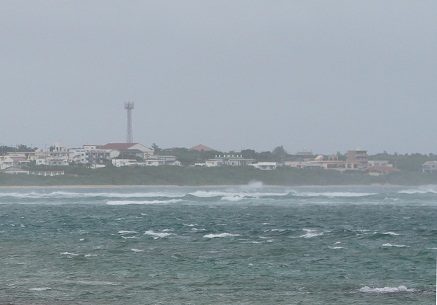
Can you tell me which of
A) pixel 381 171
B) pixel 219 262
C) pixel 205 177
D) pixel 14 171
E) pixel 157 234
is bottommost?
pixel 219 262

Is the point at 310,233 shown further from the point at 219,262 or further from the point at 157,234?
the point at 219,262

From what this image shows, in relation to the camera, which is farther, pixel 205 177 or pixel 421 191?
pixel 205 177

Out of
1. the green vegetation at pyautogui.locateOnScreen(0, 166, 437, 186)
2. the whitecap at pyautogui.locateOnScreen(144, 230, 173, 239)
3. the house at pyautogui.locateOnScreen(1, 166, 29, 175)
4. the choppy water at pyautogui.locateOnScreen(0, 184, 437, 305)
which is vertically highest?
the house at pyautogui.locateOnScreen(1, 166, 29, 175)

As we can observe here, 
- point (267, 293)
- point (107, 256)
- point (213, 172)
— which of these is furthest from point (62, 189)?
point (267, 293)

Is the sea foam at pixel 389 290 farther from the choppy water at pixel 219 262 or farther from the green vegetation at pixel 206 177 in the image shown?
the green vegetation at pixel 206 177

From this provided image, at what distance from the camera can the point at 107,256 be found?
3934 cm

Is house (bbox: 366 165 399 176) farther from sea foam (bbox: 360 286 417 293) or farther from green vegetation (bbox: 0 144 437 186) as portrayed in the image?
sea foam (bbox: 360 286 417 293)

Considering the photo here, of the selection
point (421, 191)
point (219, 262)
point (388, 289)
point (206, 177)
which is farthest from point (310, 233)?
point (206, 177)

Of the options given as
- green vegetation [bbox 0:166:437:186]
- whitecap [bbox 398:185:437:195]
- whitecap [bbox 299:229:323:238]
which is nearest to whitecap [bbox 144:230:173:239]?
whitecap [bbox 299:229:323:238]

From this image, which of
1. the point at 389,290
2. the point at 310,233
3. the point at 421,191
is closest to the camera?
the point at 389,290

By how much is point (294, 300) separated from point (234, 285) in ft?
10.7

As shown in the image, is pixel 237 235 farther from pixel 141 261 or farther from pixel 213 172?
pixel 213 172

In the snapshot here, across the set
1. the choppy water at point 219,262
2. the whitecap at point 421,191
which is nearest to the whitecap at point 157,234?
the choppy water at point 219,262

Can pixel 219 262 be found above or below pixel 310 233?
below
